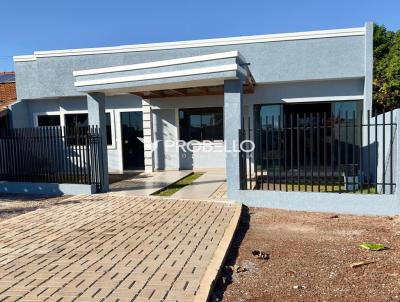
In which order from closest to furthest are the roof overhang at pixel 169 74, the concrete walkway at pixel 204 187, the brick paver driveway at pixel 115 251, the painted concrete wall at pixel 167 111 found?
the brick paver driveway at pixel 115 251 → the roof overhang at pixel 169 74 → the concrete walkway at pixel 204 187 → the painted concrete wall at pixel 167 111

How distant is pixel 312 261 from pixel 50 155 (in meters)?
8.64

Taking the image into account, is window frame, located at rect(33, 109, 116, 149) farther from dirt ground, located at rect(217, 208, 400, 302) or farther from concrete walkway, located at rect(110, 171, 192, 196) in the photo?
dirt ground, located at rect(217, 208, 400, 302)

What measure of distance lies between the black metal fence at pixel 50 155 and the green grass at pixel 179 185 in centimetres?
180

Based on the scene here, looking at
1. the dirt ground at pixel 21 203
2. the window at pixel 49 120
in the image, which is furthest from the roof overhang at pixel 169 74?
the window at pixel 49 120

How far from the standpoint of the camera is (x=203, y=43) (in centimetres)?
1335

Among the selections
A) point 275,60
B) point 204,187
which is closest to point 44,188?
point 204,187

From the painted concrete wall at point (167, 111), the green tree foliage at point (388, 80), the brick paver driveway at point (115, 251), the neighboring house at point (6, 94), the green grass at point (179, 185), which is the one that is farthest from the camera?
the green tree foliage at point (388, 80)

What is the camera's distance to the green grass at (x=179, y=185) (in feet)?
32.8

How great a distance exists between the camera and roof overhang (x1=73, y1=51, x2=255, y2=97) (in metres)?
8.10

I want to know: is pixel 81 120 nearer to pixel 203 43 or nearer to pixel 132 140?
pixel 132 140

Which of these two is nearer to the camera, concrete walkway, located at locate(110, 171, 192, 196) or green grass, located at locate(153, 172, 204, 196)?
green grass, located at locate(153, 172, 204, 196)

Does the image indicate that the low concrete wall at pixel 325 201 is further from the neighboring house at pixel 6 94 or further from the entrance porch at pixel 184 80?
the neighboring house at pixel 6 94

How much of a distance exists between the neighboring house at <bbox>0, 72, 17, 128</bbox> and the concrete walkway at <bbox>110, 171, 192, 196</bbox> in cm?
621

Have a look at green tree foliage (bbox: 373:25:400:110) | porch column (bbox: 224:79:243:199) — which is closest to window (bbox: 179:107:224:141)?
porch column (bbox: 224:79:243:199)
